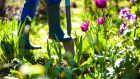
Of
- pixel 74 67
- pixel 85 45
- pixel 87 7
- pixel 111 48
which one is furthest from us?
pixel 87 7

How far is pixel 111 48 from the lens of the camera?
11.2 feet

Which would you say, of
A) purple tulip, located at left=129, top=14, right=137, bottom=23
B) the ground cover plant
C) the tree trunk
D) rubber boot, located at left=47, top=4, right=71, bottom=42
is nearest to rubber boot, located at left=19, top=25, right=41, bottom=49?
the ground cover plant

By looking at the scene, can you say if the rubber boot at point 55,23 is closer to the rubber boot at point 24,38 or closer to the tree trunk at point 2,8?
the rubber boot at point 24,38

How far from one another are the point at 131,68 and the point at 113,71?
5.0 inches

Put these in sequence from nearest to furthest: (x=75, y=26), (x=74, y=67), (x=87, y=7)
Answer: (x=74, y=67), (x=75, y=26), (x=87, y=7)

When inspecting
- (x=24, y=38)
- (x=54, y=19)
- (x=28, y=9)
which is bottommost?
(x=24, y=38)

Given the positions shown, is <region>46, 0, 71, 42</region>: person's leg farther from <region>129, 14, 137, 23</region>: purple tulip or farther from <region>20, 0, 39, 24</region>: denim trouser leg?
<region>129, 14, 137, 23</region>: purple tulip

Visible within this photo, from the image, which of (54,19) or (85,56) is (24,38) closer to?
(54,19)

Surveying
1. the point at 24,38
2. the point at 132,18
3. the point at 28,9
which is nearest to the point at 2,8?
the point at 28,9

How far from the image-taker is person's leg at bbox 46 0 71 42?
3.81m

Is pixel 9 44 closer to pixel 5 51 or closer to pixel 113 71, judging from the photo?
pixel 5 51

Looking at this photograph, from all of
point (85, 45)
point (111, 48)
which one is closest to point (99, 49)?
point (111, 48)

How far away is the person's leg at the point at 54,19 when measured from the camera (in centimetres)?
381

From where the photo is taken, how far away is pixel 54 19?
3.87 m
